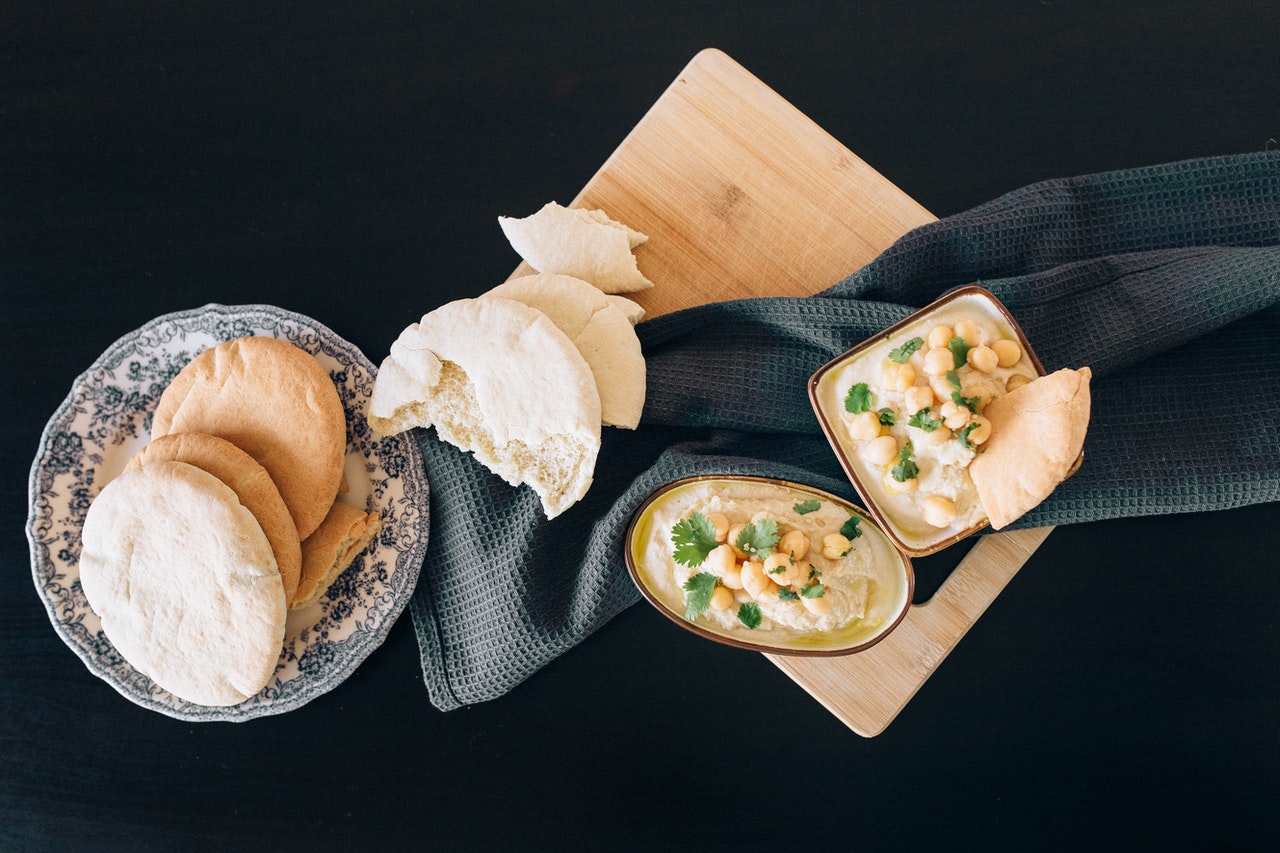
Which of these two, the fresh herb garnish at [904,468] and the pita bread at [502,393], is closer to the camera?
the fresh herb garnish at [904,468]

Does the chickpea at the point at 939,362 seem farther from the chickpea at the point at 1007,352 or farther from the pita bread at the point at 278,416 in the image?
the pita bread at the point at 278,416

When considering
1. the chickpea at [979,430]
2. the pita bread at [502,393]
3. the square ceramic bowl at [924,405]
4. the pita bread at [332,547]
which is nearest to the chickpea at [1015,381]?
the square ceramic bowl at [924,405]

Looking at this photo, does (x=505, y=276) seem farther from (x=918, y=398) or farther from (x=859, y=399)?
(x=918, y=398)

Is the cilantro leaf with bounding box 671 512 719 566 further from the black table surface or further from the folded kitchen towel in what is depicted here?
the black table surface

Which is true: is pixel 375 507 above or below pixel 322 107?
below

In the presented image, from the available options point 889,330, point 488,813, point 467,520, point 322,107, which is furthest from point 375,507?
point 889,330

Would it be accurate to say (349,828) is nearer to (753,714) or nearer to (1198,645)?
(753,714)

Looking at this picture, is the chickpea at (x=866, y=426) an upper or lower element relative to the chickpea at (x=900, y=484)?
upper
